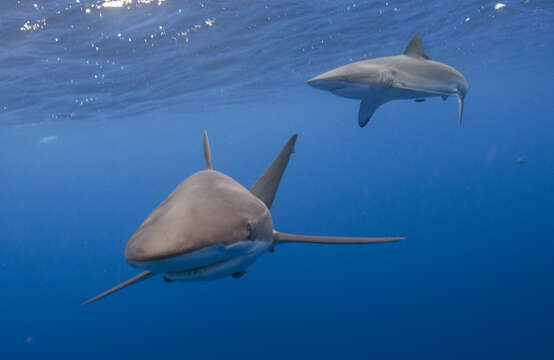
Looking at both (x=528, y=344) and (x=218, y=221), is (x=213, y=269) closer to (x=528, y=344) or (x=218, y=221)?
(x=218, y=221)

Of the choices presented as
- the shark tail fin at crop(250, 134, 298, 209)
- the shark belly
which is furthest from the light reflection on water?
the shark belly

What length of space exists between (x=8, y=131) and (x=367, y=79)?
37851mm

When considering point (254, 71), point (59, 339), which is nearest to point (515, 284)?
point (254, 71)

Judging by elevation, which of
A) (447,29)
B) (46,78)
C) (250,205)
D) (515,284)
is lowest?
(515,284)

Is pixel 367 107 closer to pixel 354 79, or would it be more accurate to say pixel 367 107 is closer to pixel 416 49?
pixel 354 79

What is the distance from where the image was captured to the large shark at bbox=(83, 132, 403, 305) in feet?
5.17

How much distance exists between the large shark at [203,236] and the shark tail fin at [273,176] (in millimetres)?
561

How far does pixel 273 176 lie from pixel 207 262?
147cm

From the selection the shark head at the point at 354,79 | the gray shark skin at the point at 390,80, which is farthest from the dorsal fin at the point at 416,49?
the shark head at the point at 354,79

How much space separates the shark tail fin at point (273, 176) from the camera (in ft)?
Result: 9.99

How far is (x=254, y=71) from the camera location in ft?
71.0

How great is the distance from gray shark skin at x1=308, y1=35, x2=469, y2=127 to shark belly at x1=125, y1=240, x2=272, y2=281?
231cm

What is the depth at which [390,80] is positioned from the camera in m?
4.07

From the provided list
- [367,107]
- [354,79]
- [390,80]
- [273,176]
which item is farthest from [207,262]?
[367,107]
